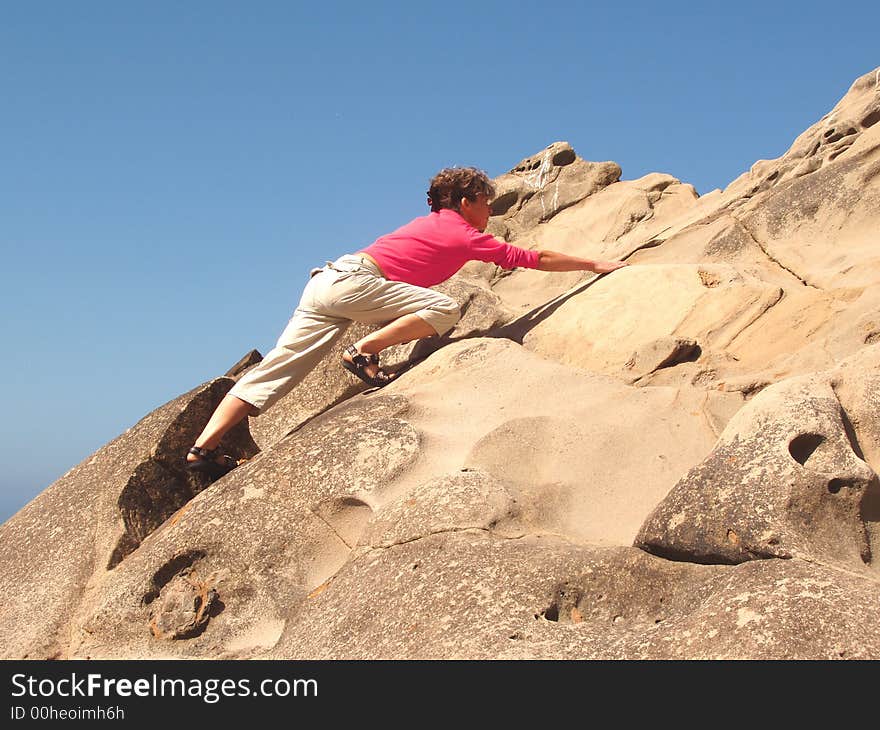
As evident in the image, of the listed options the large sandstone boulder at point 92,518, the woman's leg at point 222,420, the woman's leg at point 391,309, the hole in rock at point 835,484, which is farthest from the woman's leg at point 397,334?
the hole in rock at point 835,484

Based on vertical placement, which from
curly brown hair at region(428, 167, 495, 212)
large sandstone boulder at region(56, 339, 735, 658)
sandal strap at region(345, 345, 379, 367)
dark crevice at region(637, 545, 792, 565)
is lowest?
dark crevice at region(637, 545, 792, 565)

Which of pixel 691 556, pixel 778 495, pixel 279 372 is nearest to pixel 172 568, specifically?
pixel 279 372

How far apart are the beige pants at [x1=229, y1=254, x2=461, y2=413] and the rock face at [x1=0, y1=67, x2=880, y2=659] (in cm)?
33

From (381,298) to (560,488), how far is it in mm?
1724

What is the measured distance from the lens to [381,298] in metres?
5.40

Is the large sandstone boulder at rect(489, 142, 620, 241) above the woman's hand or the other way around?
above

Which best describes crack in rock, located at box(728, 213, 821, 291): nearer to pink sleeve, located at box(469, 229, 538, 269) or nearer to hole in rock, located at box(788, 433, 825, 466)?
pink sleeve, located at box(469, 229, 538, 269)

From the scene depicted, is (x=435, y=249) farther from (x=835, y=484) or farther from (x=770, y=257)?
(x=835, y=484)

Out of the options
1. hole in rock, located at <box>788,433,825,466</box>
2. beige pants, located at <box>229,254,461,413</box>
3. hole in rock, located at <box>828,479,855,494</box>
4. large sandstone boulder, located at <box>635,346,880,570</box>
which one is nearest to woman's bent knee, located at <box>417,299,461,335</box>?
beige pants, located at <box>229,254,461,413</box>

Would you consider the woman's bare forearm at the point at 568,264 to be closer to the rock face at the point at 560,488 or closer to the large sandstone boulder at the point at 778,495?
the rock face at the point at 560,488

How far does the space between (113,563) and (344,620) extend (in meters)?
1.77

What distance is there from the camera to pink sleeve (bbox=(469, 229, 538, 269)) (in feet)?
18.1

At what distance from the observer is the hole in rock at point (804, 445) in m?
3.57

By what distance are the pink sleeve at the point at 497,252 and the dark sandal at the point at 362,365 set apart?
0.82 m
